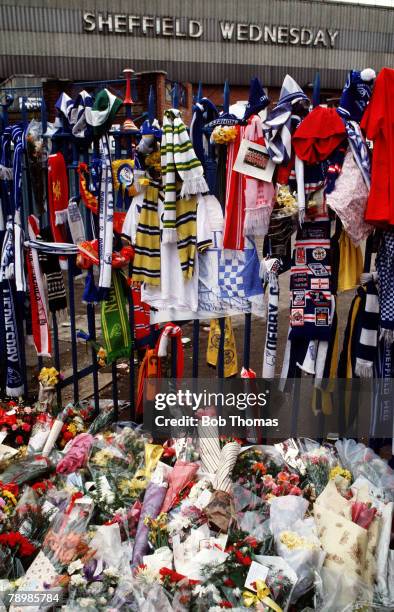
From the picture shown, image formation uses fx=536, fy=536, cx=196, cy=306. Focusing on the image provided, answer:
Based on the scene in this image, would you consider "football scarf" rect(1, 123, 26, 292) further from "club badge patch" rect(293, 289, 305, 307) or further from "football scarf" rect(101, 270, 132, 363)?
"club badge patch" rect(293, 289, 305, 307)

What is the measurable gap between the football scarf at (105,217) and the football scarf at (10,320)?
2.68 feet

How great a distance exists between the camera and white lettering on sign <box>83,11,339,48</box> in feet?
68.0

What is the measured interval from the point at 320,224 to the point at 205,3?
2168 cm

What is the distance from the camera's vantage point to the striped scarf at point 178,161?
10.1 ft

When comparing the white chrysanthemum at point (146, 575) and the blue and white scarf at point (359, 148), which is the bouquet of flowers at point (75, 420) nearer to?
the white chrysanthemum at point (146, 575)

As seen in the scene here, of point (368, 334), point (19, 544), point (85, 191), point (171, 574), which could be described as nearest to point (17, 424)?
point (19, 544)

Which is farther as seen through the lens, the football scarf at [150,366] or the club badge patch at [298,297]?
the football scarf at [150,366]

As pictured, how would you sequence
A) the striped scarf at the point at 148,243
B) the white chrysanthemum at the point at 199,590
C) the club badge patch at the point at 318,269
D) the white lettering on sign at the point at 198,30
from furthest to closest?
the white lettering on sign at the point at 198,30, the striped scarf at the point at 148,243, the club badge patch at the point at 318,269, the white chrysanthemum at the point at 199,590

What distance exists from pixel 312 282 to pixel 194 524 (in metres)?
1.47

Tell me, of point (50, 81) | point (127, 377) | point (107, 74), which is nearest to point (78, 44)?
point (107, 74)

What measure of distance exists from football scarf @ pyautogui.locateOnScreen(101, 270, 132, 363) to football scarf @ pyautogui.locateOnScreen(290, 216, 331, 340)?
3.67ft

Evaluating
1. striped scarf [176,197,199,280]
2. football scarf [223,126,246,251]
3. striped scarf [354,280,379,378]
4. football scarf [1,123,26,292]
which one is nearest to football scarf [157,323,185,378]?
striped scarf [176,197,199,280]

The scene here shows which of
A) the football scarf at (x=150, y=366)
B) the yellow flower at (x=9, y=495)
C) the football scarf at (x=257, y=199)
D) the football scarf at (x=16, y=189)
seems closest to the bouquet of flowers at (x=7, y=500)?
the yellow flower at (x=9, y=495)

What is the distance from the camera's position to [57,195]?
3.59 meters
